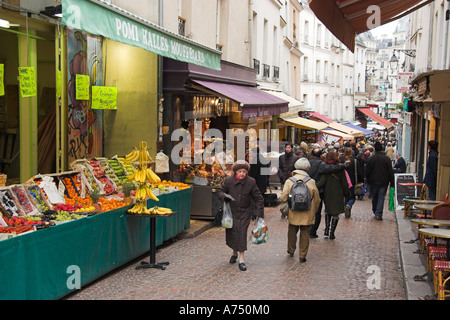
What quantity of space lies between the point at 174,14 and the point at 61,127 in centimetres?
514

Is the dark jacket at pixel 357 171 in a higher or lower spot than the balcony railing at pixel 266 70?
lower

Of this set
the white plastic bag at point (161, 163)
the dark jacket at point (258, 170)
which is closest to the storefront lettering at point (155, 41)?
the white plastic bag at point (161, 163)

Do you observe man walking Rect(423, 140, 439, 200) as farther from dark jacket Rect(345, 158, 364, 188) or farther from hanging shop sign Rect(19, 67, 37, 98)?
hanging shop sign Rect(19, 67, 37, 98)

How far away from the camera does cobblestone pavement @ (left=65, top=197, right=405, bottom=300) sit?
281 inches

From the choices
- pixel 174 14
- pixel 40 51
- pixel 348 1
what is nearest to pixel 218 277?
pixel 348 1

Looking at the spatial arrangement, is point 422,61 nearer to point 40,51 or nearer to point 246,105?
point 246,105

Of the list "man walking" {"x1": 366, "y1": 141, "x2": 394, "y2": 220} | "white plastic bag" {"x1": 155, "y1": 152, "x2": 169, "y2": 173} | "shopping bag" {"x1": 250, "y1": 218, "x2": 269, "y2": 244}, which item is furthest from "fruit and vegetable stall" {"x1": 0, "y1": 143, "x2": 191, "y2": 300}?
"man walking" {"x1": 366, "y1": 141, "x2": 394, "y2": 220}

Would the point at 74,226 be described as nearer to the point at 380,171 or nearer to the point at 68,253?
the point at 68,253

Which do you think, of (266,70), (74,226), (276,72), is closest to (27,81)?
(74,226)

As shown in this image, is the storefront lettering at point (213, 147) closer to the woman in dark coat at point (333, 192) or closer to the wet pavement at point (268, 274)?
the wet pavement at point (268, 274)

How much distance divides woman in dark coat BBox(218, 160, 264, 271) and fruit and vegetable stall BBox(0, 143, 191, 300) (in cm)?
102

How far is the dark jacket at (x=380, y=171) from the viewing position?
13.7 metres

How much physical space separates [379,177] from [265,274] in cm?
653

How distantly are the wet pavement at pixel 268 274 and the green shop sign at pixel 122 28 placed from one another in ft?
10.8
